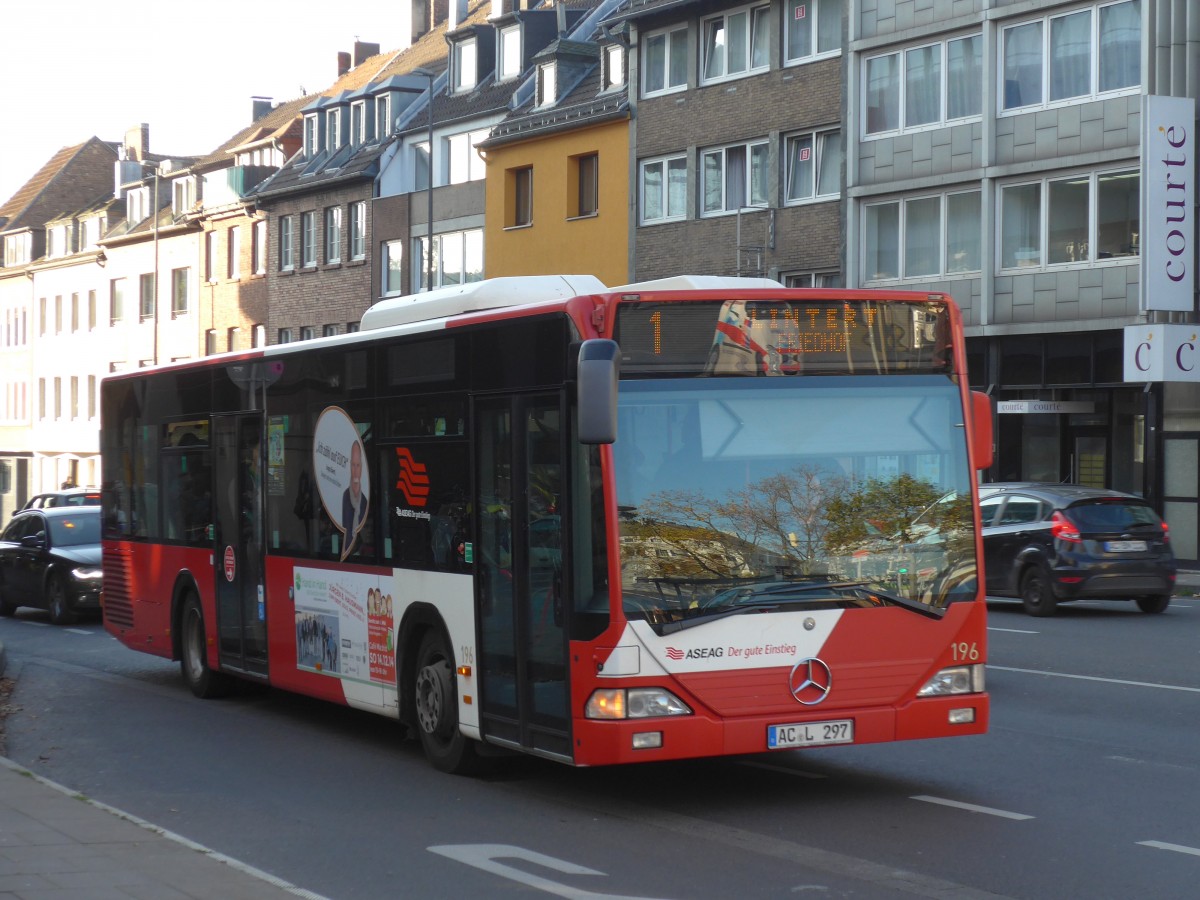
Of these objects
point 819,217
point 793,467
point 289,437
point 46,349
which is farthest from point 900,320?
point 46,349

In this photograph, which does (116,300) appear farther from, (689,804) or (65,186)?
(689,804)

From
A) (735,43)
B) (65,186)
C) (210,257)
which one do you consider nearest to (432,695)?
(735,43)

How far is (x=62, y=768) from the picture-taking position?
38.3 ft

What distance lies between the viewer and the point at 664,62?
44.1 meters

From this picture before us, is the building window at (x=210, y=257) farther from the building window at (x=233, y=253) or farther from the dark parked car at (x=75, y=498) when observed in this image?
the dark parked car at (x=75, y=498)

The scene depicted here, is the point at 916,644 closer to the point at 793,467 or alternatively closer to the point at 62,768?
the point at 793,467

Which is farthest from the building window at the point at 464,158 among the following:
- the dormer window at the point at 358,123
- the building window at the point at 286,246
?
the building window at the point at 286,246

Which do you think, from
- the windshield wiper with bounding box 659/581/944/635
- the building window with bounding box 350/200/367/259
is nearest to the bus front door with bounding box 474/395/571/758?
the windshield wiper with bounding box 659/581/944/635

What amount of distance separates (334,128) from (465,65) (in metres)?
8.23

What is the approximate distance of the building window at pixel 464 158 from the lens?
52.1 metres

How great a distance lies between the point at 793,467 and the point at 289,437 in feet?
17.2

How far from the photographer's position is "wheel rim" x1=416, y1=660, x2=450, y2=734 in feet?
35.3

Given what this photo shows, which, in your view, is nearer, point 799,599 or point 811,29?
point 799,599

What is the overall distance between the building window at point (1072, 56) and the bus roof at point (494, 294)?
24003mm
